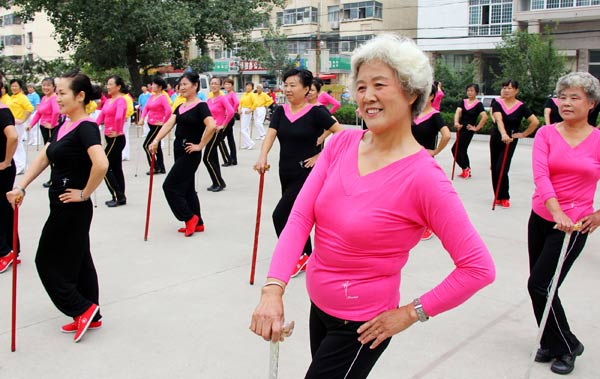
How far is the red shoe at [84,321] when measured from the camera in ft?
13.5

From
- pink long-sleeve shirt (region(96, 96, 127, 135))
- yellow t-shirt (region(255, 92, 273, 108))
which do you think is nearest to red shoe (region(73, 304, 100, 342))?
pink long-sleeve shirt (region(96, 96, 127, 135))

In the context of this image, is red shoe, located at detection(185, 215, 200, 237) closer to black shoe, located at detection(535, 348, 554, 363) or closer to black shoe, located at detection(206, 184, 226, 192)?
black shoe, located at detection(206, 184, 226, 192)

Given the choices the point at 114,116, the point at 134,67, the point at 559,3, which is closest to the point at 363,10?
the point at 559,3

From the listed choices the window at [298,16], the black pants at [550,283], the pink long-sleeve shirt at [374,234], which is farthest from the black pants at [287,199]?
the window at [298,16]

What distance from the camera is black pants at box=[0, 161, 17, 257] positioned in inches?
218

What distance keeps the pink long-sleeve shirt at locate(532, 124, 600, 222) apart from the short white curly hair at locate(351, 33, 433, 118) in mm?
1983

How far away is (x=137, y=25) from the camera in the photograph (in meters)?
23.0

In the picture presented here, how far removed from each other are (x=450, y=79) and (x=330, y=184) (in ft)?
78.1

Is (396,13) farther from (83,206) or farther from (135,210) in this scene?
(83,206)

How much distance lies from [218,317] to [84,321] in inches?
38.5

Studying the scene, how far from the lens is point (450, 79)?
24.7m

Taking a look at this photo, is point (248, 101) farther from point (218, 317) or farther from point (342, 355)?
point (342, 355)

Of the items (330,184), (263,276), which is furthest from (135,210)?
(330,184)

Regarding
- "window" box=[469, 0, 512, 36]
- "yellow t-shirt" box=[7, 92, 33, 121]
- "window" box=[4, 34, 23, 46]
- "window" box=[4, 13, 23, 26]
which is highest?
"window" box=[4, 13, 23, 26]
